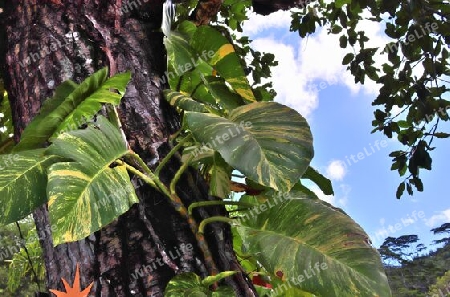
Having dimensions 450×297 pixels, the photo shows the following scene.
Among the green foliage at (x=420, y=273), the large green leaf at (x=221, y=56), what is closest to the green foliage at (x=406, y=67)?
the large green leaf at (x=221, y=56)

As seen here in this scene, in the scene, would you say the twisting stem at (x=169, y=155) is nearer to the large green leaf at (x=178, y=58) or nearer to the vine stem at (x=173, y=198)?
the vine stem at (x=173, y=198)

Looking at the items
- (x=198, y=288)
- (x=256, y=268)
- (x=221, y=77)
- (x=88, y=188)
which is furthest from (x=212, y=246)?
(x=221, y=77)

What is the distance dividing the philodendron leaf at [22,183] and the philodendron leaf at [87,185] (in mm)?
59

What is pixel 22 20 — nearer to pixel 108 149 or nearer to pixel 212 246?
pixel 108 149

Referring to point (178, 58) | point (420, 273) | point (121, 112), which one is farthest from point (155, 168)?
point (420, 273)

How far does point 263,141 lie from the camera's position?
725 mm

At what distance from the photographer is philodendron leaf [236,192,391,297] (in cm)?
64

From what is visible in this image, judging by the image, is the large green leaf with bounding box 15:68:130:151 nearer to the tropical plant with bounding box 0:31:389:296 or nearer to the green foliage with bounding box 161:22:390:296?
the tropical plant with bounding box 0:31:389:296

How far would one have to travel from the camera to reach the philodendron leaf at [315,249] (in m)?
0.64

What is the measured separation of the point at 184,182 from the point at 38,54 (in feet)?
1.52

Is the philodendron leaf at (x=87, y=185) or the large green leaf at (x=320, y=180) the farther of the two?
the large green leaf at (x=320, y=180)

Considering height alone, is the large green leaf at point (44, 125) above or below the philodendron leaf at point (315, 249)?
above

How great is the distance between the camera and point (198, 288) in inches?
27.3

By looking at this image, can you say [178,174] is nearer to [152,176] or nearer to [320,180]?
[152,176]
